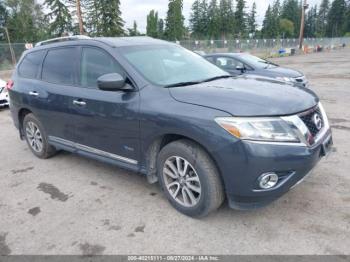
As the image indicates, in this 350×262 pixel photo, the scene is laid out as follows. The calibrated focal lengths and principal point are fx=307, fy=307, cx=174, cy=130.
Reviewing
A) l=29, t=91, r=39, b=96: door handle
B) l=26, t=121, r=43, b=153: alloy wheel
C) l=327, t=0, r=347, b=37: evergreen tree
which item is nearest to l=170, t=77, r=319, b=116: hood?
l=29, t=91, r=39, b=96: door handle

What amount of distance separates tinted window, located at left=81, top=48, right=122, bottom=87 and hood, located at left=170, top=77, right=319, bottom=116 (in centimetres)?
92

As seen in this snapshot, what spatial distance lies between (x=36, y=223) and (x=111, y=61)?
1.95 m

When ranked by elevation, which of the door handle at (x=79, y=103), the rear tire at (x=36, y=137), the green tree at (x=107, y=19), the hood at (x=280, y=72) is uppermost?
the green tree at (x=107, y=19)

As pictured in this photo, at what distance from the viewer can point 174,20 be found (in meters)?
68.9

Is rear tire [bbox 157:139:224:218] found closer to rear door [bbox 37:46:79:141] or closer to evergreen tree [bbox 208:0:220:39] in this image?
rear door [bbox 37:46:79:141]

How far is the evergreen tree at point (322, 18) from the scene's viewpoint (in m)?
101

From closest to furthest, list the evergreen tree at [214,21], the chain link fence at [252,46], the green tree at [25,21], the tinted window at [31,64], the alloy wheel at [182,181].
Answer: the alloy wheel at [182,181]
the tinted window at [31,64]
the chain link fence at [252,46]
the green tree at [25,21]
the evergreen tree at [214,21]

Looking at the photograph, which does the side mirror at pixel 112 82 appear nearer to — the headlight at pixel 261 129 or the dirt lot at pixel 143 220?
the headlight at pixel 261 129

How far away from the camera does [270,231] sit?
2863 millimetres

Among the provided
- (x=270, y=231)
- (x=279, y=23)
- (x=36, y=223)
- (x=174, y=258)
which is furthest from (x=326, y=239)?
(x=279, y=23)

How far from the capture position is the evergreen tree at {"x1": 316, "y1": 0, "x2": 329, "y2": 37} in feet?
331

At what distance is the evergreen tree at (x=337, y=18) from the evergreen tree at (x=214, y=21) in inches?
1598

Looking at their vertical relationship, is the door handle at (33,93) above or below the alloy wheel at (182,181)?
above

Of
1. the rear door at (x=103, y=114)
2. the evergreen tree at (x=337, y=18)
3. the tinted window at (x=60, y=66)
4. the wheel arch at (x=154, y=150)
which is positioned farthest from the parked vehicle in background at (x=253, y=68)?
the evergreen tree at (x=337, y=18)
